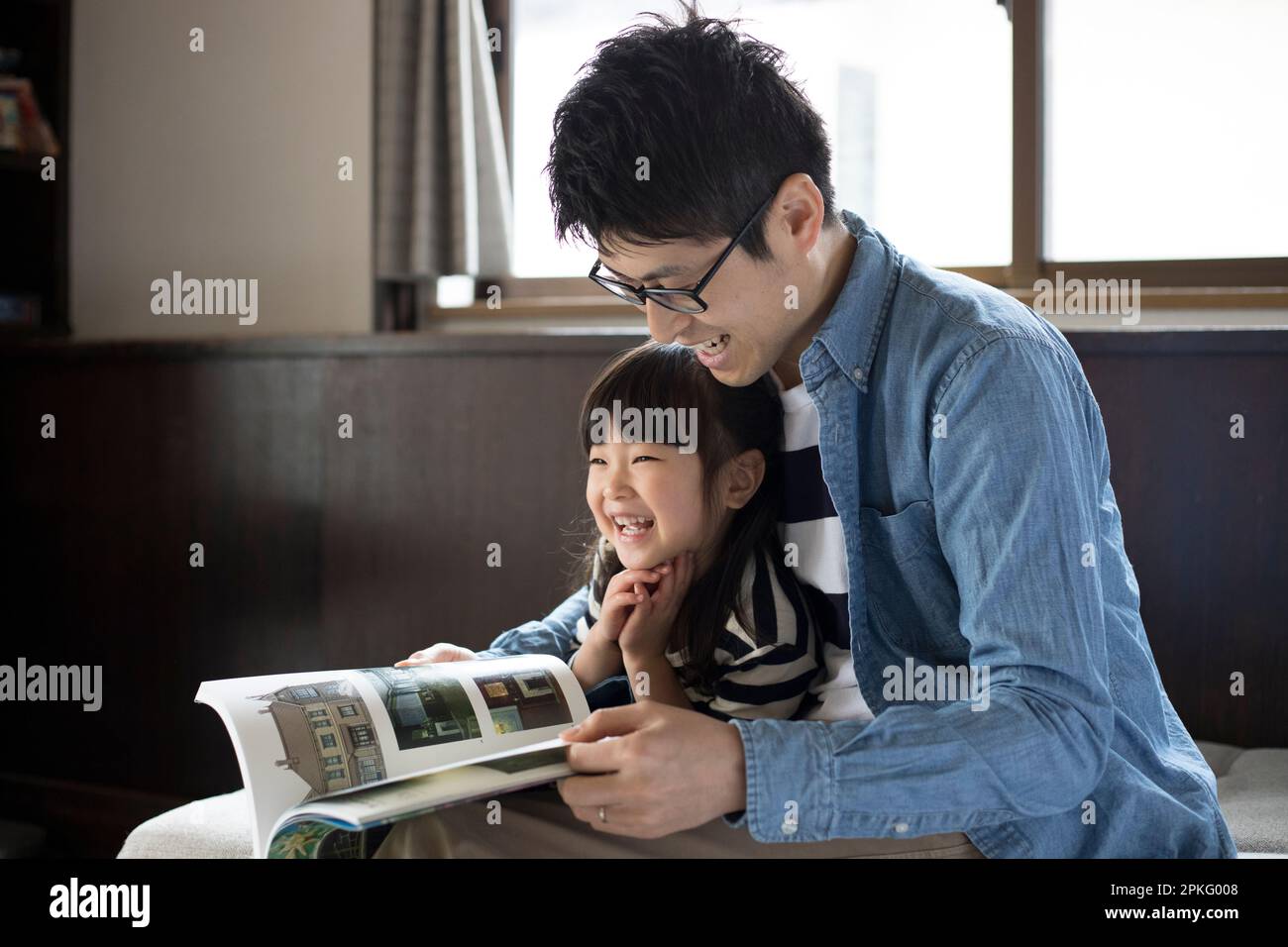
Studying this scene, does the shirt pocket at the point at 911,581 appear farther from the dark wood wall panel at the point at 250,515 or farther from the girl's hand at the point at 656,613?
the dark wood wall panel at the point at 250,515

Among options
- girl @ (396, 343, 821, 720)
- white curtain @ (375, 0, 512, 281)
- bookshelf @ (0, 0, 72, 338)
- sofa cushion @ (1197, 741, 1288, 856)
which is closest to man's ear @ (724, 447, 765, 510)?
girl @ (396, 343, 821, 720)

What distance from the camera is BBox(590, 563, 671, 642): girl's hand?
4.27ft

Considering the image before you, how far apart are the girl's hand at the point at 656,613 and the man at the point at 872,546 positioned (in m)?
0.17

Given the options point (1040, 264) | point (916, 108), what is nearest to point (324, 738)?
point (1040, 264)

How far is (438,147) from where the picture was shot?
8.57 ft

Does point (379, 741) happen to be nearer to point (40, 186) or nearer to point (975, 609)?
point (975, 609)

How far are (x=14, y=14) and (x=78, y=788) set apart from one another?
1.82 metres

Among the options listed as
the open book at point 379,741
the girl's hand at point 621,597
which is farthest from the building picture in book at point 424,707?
the girl's hand at point 621,597

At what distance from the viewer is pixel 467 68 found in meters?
2.58

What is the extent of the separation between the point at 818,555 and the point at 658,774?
0.41 meters

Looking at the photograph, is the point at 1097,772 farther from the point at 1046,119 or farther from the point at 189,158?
the point at 189,158
